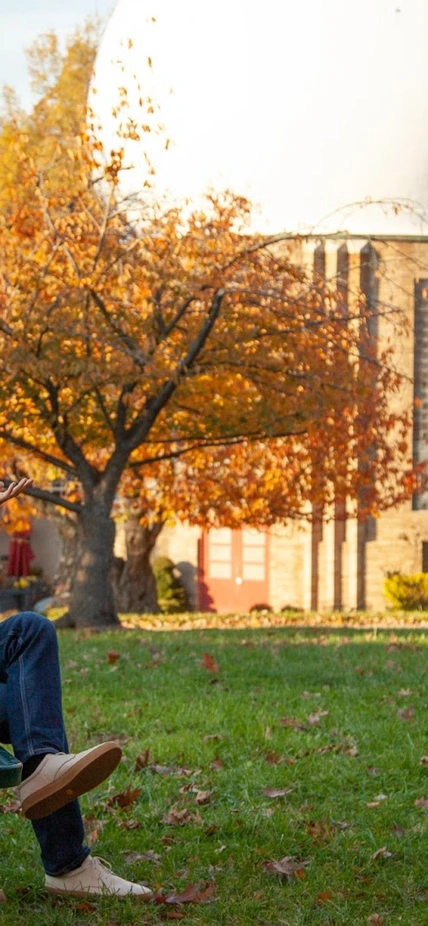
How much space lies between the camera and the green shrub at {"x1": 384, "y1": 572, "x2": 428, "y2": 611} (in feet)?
81.4

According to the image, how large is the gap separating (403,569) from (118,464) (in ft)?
38.7

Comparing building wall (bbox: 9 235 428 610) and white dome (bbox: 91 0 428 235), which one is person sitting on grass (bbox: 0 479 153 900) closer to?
white dome (bbox: 91 0 428 235)

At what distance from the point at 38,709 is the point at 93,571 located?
1170cm

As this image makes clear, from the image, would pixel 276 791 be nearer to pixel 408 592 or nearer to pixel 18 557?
pixel 408 592

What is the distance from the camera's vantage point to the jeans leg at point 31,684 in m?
3.80

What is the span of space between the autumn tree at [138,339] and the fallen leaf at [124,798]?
7.89m

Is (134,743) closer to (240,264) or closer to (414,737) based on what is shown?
(414,737)

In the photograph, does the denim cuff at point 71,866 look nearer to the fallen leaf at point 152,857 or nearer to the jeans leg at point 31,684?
the jeans leg at point 31,684

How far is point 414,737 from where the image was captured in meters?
6.55

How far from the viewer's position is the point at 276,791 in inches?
212

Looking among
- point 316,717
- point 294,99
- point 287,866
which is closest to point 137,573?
point 294,99

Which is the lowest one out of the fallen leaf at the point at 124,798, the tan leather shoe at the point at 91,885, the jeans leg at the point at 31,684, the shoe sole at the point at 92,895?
the shoe sole at the point at 92,895

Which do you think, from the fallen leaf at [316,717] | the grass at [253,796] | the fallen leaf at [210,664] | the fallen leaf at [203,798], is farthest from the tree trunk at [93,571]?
the fallen leaf at [203,798]

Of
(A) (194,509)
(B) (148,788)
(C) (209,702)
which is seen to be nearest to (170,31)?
(A) (194,509)
